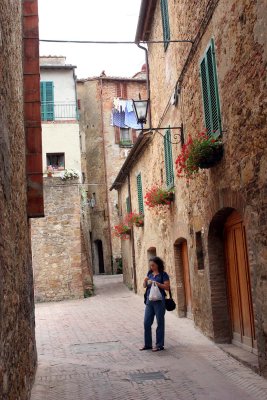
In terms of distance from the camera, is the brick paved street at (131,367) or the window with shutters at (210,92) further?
the window with shutters at (210,92)

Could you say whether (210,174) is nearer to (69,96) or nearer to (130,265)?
(130,265)

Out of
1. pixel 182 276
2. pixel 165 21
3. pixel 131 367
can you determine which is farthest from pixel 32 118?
pixel 182 276

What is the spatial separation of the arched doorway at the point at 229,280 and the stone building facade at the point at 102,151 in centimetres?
2332

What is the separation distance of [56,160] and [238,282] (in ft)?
48.5

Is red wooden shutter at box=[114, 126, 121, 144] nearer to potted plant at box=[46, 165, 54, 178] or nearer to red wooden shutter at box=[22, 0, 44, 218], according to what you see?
potted plant at box=[46, 165, 54, 178]

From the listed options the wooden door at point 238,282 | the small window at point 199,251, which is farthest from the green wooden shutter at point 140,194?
the wooden door at point 238,282

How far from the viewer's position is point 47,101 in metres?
21.7

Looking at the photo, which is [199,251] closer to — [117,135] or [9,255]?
[9,255]

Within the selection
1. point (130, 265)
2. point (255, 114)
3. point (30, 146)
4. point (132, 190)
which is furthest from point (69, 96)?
point (255, 114)

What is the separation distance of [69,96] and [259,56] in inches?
689

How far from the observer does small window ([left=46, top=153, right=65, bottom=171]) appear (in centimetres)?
2089

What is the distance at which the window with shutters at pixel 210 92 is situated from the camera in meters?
7.29

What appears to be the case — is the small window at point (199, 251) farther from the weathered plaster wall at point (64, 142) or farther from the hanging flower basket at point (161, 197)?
the weathered plaster wall at point (64, 142)

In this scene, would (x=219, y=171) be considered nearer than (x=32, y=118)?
Yes
